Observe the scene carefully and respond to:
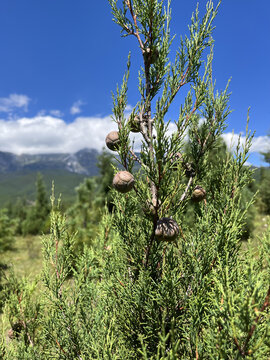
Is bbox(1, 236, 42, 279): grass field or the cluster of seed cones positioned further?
bbox(1, 236, 42, 279): grass field

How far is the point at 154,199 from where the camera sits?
2.36m

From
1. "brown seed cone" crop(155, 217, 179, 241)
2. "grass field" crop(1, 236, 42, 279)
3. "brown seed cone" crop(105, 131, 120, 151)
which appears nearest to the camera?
"brown seed cone" crop(155, 217, 179, 241)

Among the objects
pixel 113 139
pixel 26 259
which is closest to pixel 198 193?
pixel 113 139

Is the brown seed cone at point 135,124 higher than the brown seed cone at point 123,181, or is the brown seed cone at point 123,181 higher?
A: the brown seed cone at point 135,124

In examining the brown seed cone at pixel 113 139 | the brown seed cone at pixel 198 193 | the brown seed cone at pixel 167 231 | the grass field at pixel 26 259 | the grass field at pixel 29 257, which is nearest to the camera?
the brown seed cone at pixel 167 231

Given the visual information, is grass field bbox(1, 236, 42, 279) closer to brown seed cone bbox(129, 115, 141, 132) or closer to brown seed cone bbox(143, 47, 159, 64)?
brown seed cone bbox(129, 115, 141, 132)

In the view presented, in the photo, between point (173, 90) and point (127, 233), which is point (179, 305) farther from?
point (173, 90)

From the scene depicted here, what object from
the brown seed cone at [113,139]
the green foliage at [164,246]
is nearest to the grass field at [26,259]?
the green foliage at [164,246]

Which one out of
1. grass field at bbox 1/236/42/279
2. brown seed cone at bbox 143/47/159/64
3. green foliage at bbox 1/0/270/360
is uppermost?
brown seed cone at bbox 143/47/159/64

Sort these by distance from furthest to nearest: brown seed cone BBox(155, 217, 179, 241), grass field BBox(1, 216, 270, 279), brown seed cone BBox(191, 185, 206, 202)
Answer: grass field BBox(1, 216, 270, 279) → brown seed cone BBox(191, 185, 206, 202) → brown seed cone BBox(155, 217, 179, 241)

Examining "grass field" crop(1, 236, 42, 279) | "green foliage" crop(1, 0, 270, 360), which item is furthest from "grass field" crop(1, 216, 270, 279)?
"green foliage" crop(1, 0, 270, 360)

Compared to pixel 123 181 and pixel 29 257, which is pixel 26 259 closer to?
pixel 29 257

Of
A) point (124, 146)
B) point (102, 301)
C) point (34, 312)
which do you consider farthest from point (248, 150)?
point (34, 312)

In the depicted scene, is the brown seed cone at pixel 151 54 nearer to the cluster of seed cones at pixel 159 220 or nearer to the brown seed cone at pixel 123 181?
the cluster of seed cones at pixel 159 220
